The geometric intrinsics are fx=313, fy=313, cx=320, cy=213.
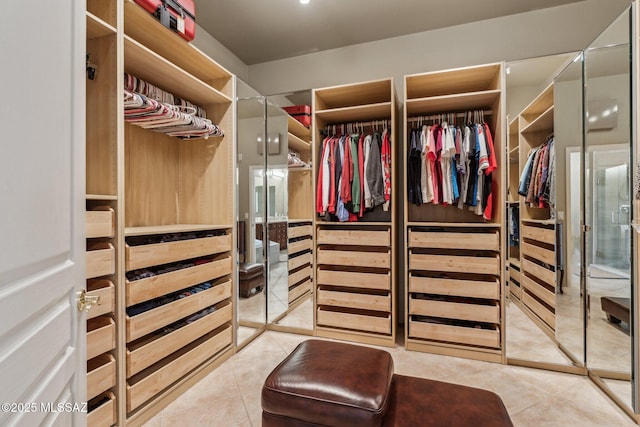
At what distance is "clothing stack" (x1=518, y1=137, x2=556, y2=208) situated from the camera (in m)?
2.33

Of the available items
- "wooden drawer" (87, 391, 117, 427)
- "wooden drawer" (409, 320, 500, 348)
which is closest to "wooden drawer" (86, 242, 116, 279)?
"wooden drawer" (87, 391, 117, 427)

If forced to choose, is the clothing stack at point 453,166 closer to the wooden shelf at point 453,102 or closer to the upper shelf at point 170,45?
the wooden shelf at point 453,102

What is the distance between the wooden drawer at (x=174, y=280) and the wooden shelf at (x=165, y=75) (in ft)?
4.22

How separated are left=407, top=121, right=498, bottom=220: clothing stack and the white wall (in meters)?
0.73

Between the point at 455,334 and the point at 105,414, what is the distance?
2.38 m

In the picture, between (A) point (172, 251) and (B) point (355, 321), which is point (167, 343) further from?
(B) point (355, 321)

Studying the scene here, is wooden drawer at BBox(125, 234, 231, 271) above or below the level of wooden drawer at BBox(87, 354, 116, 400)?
above

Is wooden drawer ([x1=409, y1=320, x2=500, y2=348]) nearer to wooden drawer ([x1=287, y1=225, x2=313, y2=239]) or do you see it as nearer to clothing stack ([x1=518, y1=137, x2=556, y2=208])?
clothing stack ([x1=518, y1=137, x2=556, y2=208])

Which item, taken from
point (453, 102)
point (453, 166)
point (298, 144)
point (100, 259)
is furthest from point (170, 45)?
point (453, 166)

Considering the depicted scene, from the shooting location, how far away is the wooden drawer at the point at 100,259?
146cm

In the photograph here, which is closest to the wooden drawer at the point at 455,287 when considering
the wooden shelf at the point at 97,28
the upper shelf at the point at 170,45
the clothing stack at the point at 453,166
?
the clothing stack at the point at 453,166

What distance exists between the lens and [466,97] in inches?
101

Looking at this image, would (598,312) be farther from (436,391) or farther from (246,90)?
(246,90)

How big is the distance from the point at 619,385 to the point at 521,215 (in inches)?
47.4
